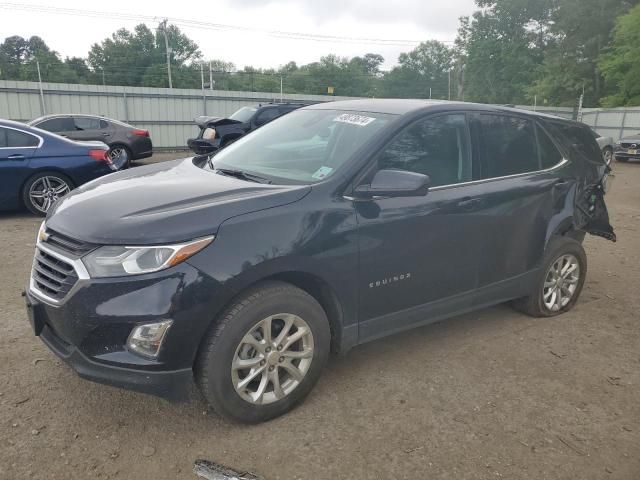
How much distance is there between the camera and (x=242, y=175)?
3.32 metres

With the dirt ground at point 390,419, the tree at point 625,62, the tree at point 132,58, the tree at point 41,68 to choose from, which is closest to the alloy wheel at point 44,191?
the dirt ground at point 390,419

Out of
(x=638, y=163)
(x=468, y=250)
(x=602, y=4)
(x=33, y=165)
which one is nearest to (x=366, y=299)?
(x=468, y=250)

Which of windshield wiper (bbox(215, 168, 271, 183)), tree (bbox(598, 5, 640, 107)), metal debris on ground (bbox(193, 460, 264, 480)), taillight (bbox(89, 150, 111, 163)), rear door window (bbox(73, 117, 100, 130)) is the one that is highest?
tree (bbox(598, 5, 640, 107))

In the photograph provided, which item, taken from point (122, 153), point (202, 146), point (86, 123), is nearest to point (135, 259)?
point (202, 146)

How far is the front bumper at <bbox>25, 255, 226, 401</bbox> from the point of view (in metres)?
2.41

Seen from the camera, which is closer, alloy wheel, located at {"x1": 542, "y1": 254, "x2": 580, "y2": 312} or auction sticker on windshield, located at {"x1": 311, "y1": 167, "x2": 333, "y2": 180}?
auction sticker on windshield, located at {"x1": 311, "y1": 167, "x2": 333, "y2": 180}

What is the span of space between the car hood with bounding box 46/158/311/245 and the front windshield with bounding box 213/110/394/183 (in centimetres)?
29

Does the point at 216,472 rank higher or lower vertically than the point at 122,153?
lower

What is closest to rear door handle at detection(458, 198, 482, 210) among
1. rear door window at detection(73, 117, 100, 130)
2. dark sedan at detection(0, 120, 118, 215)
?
dark sedan at detection(0, 120, 118, 215)

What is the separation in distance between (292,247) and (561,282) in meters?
2.88

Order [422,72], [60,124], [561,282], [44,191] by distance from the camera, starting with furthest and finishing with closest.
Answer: [422,72]
[60,124]
[44,191]
[561,282]

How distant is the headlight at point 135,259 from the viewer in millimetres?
2434

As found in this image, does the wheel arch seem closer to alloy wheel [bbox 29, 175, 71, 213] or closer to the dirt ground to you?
the dirt ground

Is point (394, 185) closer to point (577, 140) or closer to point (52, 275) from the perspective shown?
point (52, 275)
